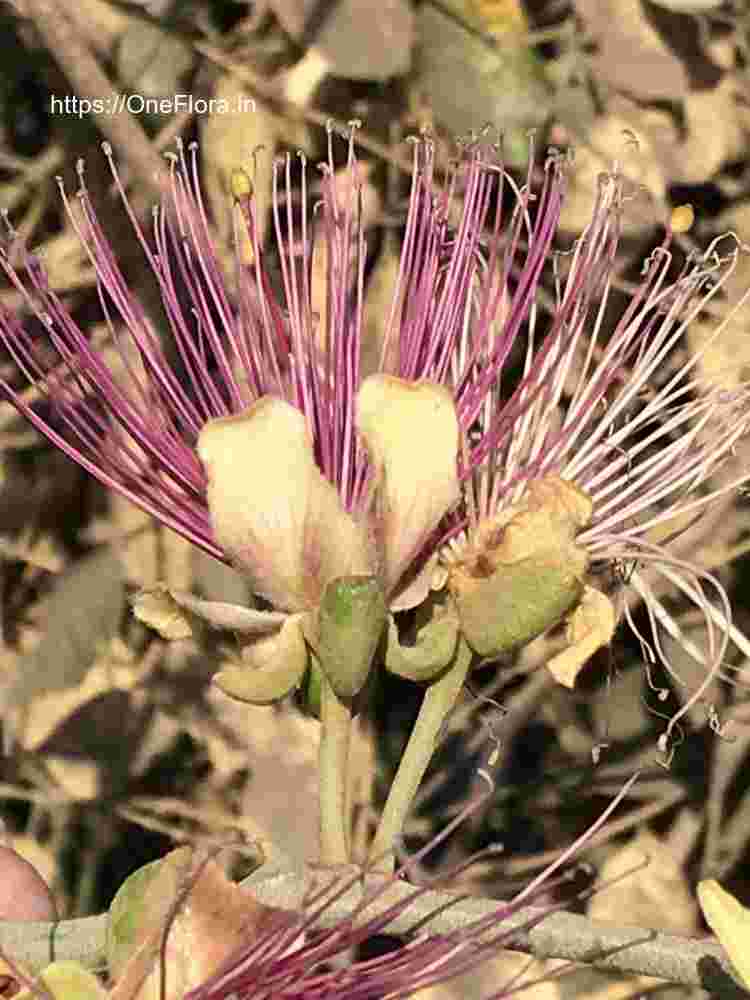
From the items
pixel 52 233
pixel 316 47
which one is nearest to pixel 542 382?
pixel 316 47

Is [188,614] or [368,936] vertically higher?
[188,614]

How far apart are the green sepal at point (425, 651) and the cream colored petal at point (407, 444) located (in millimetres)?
55

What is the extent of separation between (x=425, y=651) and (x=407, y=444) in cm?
10

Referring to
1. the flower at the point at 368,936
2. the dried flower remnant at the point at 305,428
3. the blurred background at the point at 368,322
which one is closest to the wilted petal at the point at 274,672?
the dried flower remnant at the point at 305,428

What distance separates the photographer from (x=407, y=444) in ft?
3.05

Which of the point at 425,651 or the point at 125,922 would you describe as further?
the point at 425,651

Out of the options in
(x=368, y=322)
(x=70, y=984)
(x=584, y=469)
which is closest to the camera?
(x=70, y=984)

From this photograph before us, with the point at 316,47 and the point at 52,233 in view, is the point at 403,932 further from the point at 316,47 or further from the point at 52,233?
the point at 52,233

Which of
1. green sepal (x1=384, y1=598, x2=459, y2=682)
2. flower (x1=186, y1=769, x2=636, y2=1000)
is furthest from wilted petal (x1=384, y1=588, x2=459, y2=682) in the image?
flower (x1=186, y1=769, x2=636, y2=1000)

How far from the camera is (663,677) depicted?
1.79m

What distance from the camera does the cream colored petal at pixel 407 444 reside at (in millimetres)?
929

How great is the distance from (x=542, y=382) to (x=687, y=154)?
29.0 inches

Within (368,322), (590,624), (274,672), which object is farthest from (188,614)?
(368,322)

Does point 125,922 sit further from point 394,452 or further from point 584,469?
point 584,469
